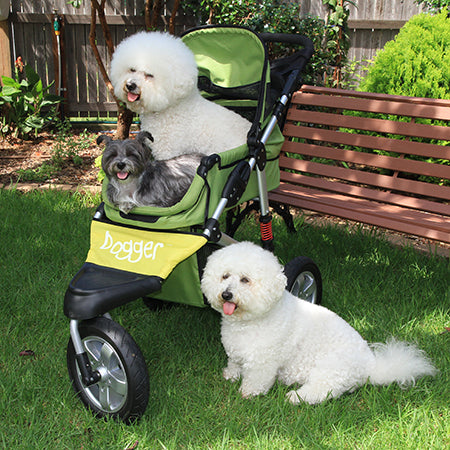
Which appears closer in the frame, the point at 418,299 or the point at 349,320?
the point at 349,320

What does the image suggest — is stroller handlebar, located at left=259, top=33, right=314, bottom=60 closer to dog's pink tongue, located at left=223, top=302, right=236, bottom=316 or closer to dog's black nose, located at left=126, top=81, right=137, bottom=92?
dog's black nose, located at left=126, top=81, right=137, bottom=92

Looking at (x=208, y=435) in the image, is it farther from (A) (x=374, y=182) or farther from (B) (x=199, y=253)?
(A) (x=374, y=182)

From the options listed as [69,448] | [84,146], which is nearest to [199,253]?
[69,448]

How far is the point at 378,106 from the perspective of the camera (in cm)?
422

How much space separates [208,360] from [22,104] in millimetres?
5482

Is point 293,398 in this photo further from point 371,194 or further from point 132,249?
point 371,194

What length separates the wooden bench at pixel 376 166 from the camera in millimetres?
3791

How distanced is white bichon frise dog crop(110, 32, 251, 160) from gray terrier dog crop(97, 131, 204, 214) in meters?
0.34

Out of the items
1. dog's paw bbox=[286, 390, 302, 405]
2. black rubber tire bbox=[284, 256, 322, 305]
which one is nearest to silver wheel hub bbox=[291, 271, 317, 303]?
black rubber tire bbox=[284, 256, 322, 305]

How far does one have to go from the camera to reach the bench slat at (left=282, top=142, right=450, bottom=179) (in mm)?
3920

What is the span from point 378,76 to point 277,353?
3766 millimetres

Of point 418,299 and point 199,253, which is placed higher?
point 199,253

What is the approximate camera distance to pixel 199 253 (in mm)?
2742

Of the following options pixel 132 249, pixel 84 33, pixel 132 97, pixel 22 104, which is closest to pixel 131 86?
pixel 132 97
